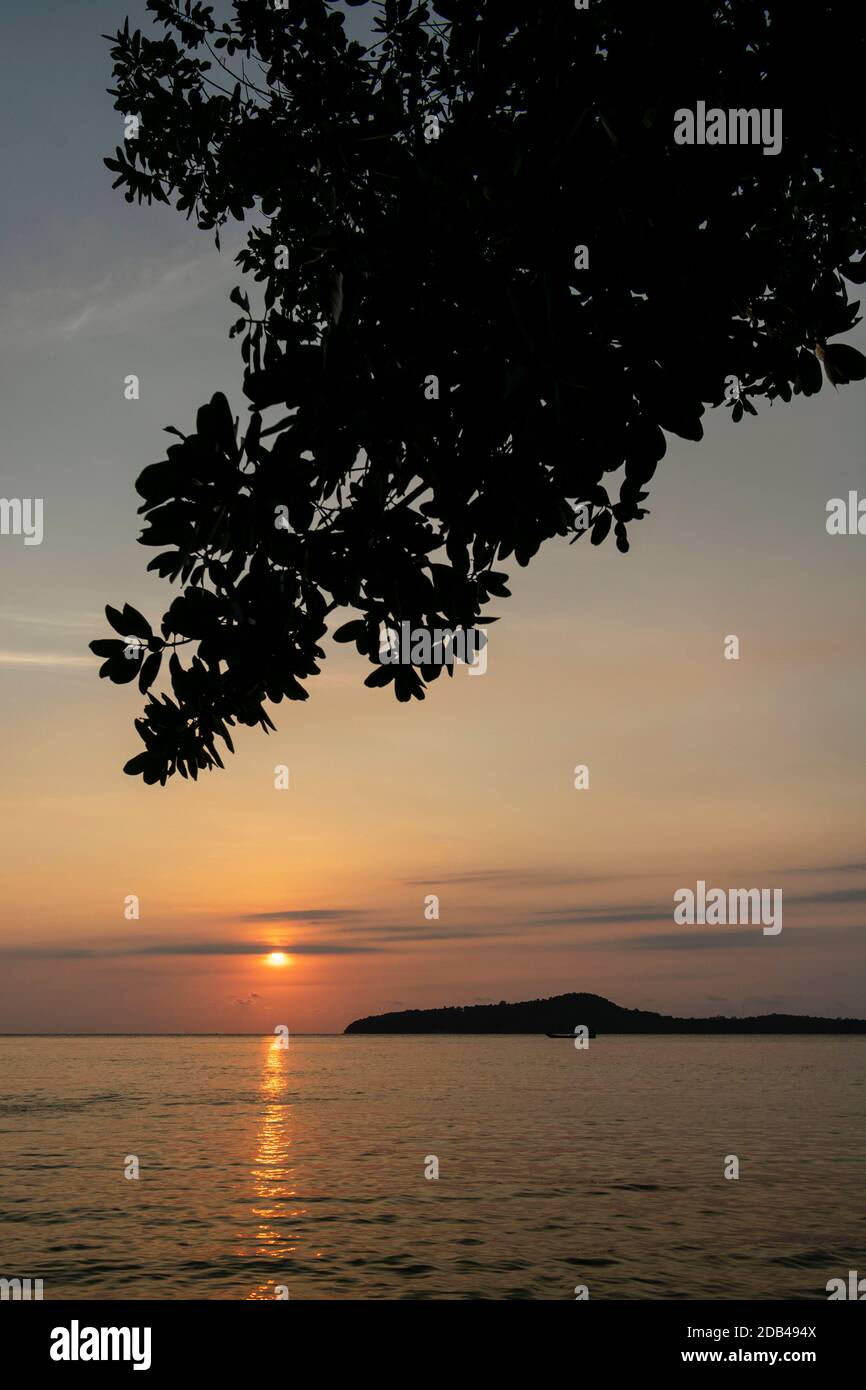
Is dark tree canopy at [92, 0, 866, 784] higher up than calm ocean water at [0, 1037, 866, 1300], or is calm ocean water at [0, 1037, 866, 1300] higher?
dark tree canopy at [92, 0, 866, 784]

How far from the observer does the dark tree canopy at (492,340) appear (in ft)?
16.7

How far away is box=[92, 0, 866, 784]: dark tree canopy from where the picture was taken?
16.7 feet

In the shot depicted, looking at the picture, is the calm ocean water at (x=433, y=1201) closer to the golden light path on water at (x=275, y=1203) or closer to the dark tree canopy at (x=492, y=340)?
the golden light path on water at (x=275, y=1203)

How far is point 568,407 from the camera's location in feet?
16.3

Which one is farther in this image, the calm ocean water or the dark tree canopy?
the calm ocean water

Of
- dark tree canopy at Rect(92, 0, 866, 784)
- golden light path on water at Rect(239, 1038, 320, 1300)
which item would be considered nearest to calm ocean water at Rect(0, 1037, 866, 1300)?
golden light path on water at Rect(239, 1038, 320, 1300)

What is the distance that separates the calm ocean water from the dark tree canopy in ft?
68.1

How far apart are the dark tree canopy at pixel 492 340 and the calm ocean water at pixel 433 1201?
2076 cm

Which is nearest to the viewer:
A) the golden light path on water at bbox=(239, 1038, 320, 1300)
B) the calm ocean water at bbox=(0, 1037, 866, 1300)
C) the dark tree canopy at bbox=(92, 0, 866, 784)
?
the dark tree canopy at bbox=(92, 0, 866, 784)

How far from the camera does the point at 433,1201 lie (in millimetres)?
34875

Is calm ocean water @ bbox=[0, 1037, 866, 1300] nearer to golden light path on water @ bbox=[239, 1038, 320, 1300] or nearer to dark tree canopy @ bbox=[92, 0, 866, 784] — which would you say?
golden light path on water @ bbox=[239, 1038, 320, 1300]

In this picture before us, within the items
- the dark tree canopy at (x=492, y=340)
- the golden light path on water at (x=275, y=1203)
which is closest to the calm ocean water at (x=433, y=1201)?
the golden light path on water at (x=275, y=1203)

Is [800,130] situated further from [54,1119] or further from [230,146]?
[54,1119]

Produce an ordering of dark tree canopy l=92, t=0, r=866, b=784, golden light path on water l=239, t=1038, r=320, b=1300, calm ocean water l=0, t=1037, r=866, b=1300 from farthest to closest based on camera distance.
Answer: golden light path on water l=239, t=1038, r=320, b=1300 < calm ocean water l=0, t=1037, r=866, b=1300 < dark tree canopy l=92, t=0, r=866, b=784
